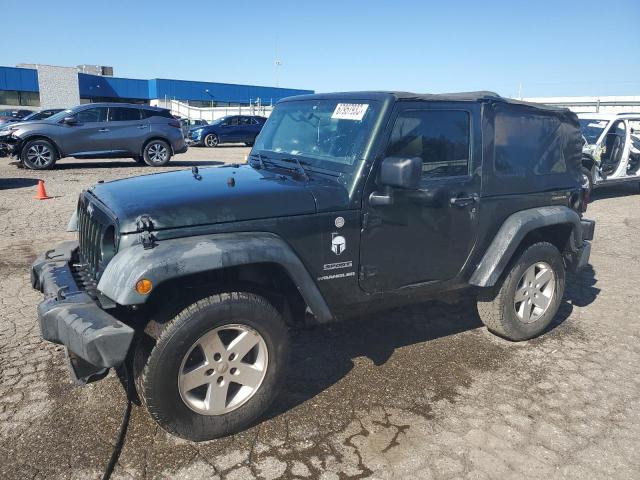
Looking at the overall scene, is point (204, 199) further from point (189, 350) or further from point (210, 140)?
point (210, 140)

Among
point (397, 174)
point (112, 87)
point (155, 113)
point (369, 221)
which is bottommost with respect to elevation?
point (369, 221)

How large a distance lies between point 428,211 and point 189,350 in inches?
72.4

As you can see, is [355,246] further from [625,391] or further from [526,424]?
[625,391]

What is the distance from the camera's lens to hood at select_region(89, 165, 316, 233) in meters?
2.76

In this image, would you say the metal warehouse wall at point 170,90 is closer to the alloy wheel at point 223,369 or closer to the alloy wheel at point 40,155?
the alloy wheel at point 40,155

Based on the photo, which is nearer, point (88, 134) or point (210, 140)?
point (88, 134)

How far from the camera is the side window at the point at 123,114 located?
1401 centimetres

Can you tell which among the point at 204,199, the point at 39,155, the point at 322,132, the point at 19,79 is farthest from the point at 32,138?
the point at 19,79

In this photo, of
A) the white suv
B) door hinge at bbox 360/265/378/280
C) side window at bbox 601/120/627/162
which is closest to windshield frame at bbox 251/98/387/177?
door hinge at bbox 360/265/378/280

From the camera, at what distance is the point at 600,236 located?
8.33 meters

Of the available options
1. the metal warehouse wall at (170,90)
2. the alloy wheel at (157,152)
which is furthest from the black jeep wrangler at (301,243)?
the metal warehouse wall at (170,90)

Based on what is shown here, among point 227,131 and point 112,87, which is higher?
point 112,87

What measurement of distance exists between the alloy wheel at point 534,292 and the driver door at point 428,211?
0.77m

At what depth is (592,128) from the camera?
1145 cm
